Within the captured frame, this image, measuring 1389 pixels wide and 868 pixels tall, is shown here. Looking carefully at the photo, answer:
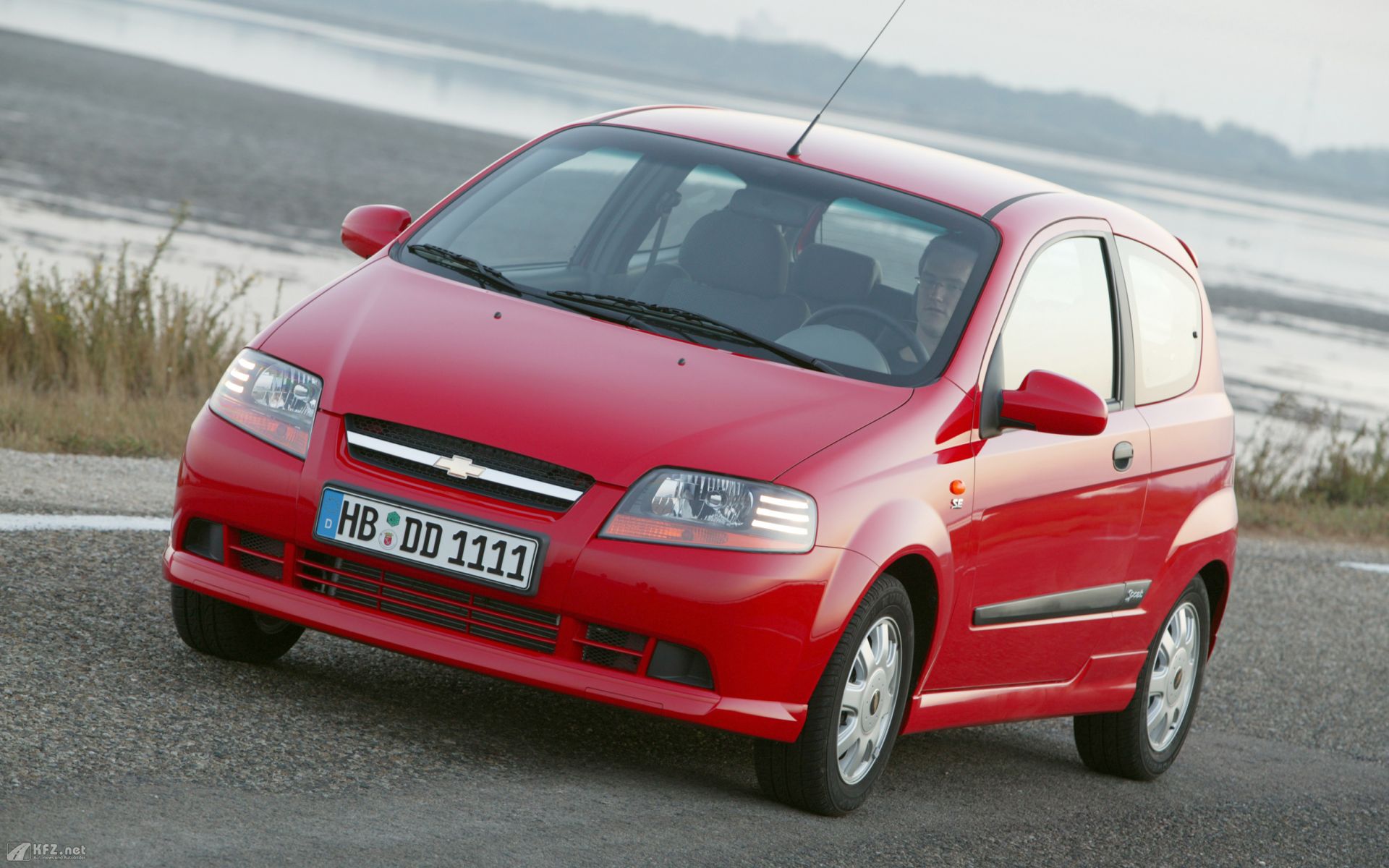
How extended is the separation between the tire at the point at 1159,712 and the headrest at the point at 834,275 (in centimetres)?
193

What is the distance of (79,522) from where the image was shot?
7.23 m

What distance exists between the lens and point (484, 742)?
518cm

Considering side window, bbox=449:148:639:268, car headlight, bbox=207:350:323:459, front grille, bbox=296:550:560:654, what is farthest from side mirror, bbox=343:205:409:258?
front grille, bbox=296:550:560:654

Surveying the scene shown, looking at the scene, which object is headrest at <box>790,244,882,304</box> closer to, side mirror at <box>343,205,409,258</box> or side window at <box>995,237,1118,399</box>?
side window at <box>995,237,1118,399</box>

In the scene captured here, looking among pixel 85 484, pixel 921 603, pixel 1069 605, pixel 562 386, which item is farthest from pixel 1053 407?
pixel 85 484

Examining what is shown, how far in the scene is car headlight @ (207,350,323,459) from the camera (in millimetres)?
4961

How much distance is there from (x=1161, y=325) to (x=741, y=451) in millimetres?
2500

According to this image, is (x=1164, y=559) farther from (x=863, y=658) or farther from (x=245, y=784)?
(x=245, y=784)

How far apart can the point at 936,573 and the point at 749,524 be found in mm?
739

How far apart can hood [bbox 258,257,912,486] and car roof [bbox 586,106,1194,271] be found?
Answer: 101cm

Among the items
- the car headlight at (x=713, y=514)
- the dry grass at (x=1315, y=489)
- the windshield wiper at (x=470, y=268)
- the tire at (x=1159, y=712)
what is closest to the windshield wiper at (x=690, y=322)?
the windshield wiper at (x=470, y=268)

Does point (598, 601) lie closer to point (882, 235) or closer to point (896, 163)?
point (882, 235)

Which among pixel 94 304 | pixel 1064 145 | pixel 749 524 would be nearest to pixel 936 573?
pixel 749 524

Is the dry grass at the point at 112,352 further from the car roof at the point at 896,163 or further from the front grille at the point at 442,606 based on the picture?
the front grille at the point at 442,606
